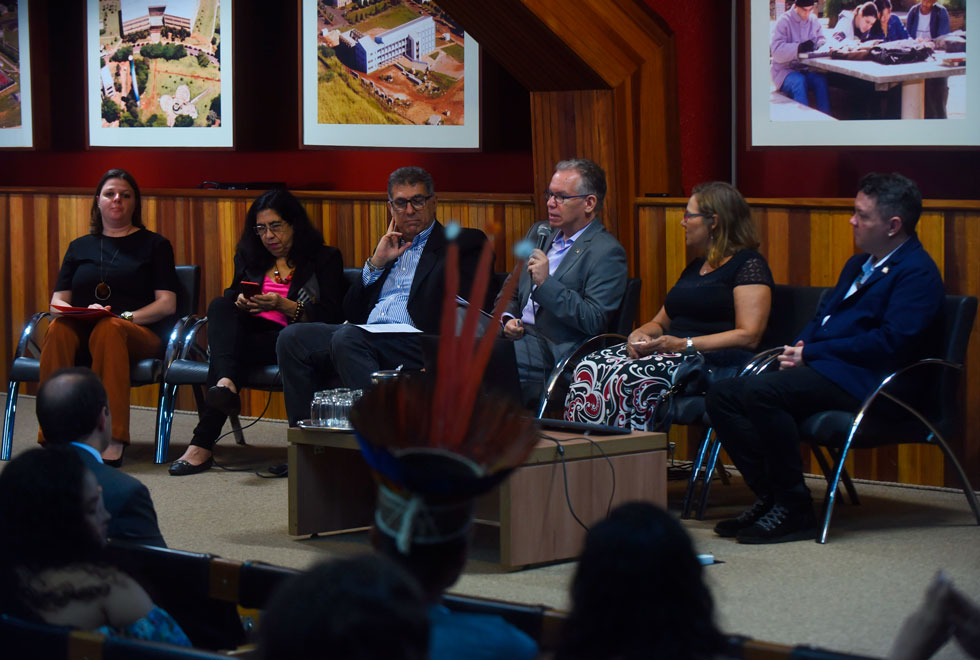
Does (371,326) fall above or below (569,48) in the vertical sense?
below

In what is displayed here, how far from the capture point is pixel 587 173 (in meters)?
5.11

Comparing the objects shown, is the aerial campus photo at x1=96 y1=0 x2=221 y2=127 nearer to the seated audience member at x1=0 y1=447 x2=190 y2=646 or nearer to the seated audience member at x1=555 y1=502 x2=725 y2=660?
the seated audience member at x1=0 y1=447 x2=190 y2=646

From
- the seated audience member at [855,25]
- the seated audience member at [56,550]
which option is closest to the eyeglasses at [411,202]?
the seated audience member at [855,25]

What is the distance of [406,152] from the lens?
6879 mm

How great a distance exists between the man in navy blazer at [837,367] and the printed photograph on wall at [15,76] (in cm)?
530

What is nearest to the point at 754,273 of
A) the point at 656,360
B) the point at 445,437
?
the point at 656,360

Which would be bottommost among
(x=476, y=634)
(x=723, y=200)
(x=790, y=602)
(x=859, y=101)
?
(x=790, y=602)

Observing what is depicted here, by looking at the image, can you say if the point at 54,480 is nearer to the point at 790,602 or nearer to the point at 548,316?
the point at 790,602

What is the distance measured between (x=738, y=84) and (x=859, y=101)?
29.7 inches

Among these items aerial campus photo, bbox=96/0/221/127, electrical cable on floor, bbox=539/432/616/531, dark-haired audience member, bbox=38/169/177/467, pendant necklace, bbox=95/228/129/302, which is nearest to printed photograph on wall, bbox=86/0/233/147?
aerial campus photo, bbox=96/0/221/127

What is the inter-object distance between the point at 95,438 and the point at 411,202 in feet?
8.57

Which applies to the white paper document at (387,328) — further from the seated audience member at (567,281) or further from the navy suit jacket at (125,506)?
the navy suit jacket at (125,506)

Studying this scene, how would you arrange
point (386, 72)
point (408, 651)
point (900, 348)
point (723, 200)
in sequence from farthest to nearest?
point (386, 72) < point (723, 200) < point (900, 348) < point (408, 651)

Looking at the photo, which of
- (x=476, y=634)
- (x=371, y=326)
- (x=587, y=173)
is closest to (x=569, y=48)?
(x=587, y=173)
